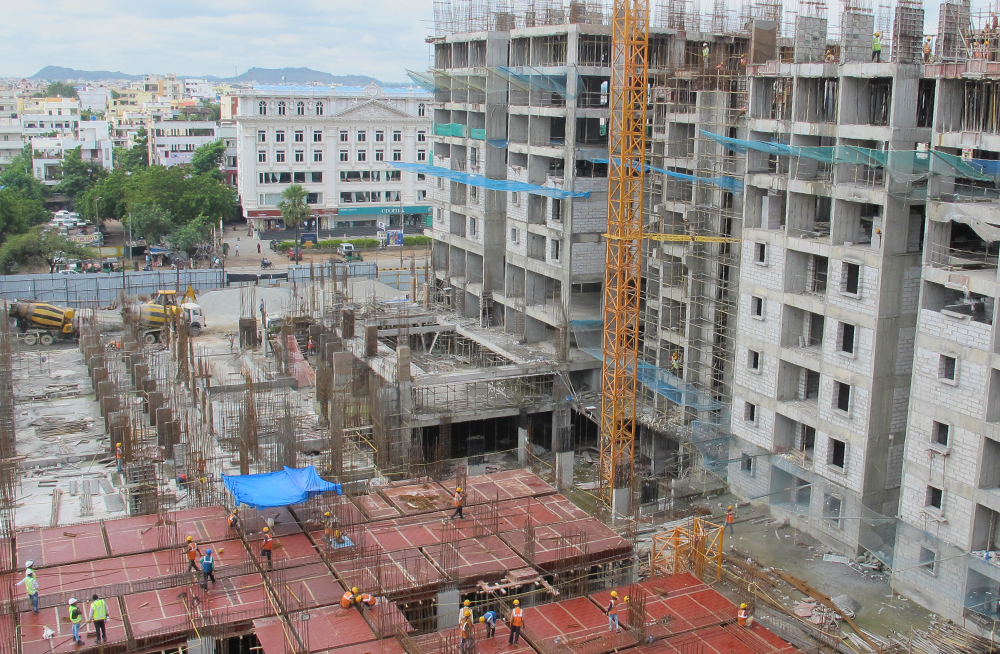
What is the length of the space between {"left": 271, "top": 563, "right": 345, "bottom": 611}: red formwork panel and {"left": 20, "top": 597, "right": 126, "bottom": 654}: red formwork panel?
13.9 feet

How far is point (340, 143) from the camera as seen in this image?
98062 mm

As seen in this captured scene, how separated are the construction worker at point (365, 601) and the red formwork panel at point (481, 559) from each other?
294cm

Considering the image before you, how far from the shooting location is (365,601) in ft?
92.0

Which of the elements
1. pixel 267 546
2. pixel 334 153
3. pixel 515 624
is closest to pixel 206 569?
pixel 267 546

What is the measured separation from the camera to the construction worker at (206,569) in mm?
29219

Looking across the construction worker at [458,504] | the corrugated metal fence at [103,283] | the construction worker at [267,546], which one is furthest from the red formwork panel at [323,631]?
the corrugated metal fence at [103,283]

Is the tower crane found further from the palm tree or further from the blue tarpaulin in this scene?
the palm tree

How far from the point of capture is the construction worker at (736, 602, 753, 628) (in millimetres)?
27745

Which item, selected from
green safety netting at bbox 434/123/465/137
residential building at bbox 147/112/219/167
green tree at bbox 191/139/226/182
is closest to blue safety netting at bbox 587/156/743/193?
green safety netting at bbox 434/123/465/137

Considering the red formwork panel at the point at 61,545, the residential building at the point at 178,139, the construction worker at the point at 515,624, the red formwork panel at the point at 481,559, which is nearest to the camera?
the construction worker at the point at 515,624

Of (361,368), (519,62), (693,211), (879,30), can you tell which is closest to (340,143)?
(519,62)

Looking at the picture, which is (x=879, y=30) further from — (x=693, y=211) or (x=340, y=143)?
(x=340, y=143)

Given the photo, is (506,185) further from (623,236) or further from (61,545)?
(61,545)

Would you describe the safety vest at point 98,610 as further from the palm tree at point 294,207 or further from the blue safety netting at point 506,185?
the palm tree at point 294,207
